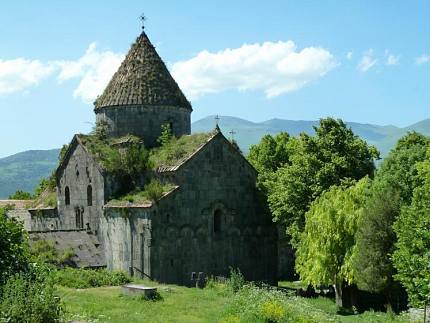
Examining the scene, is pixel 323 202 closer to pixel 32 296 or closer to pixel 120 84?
pixel 120 84

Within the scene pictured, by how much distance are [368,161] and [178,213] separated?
11.0m

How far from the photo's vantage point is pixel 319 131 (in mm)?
34625

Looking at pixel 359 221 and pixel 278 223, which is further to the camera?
pixel 278 223

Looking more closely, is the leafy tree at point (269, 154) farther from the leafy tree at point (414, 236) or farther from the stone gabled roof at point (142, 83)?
the leafy tree at point (414, 236)

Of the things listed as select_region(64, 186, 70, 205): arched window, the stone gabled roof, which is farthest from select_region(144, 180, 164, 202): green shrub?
select_region(64, 186, 70, 205): arched window

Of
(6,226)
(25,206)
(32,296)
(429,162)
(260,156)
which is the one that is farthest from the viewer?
(260,156)

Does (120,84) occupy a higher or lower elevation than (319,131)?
higher

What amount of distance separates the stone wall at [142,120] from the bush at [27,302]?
22.2m

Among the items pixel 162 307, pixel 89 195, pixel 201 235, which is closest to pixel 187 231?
pixel 201 235

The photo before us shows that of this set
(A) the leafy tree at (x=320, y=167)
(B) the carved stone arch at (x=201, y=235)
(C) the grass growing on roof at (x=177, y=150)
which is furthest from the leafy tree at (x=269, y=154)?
(B) the carved stone arch at (x=201, y=235)

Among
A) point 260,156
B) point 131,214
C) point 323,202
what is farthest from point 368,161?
point 260,156

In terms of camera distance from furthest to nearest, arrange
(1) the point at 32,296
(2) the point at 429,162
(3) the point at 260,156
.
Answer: (3) the point at 260,156, (2) the point at 429,162, (1) the point at 32,296

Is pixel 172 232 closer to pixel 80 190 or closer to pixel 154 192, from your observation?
pixel 154 192

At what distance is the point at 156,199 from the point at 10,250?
1578 cm
